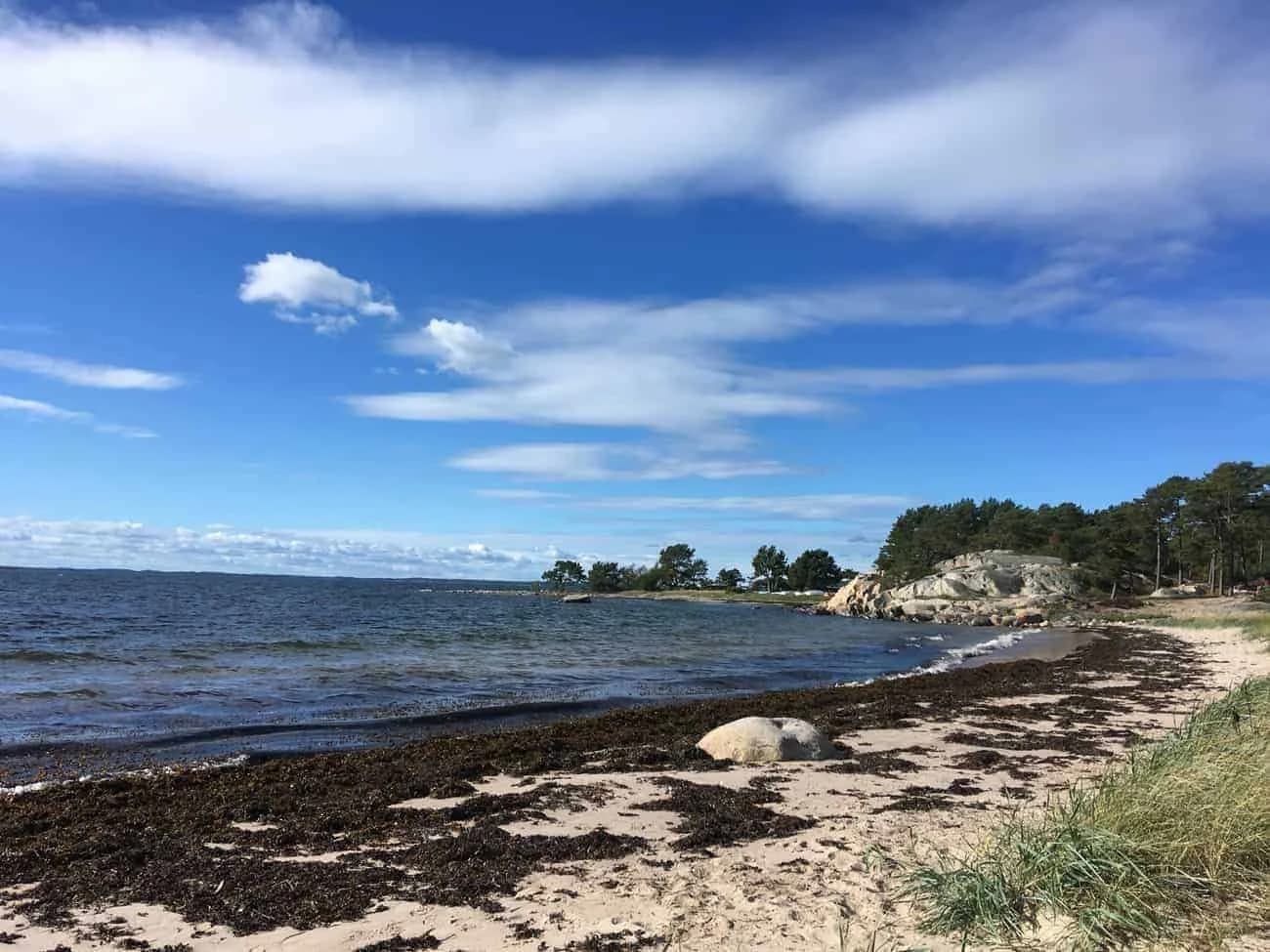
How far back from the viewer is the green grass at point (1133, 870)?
482 centimetres

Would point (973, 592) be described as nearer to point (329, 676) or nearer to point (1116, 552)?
point (1116, 552)

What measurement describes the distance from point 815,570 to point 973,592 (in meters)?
69.3

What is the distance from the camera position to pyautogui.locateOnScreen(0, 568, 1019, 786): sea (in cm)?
1501

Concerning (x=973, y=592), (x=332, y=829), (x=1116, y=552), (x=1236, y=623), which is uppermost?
(x=1116, y=552)

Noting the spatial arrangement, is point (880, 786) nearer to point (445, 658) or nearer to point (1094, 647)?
point (445, 658)

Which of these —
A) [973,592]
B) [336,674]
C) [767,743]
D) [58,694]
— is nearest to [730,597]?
[973,592]

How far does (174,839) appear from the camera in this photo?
8.12 meters

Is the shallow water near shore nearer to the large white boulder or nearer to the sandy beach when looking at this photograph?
the sandy beach

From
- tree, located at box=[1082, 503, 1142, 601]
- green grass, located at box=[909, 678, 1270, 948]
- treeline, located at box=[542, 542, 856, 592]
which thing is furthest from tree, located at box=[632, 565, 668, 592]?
green grass, located at box=[909, 678, 1270, 948]

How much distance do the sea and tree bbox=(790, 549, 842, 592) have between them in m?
105

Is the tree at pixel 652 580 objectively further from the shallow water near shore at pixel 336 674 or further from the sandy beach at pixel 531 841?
the sandy beach at pixel 531 841

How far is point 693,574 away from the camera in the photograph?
16988 cm

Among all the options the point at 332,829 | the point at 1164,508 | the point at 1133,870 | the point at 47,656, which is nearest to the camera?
the point at 1133,870

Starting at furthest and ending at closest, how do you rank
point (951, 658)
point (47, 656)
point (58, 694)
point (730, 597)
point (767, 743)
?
point (730, 597), point (951, 658), point (47, 656), point (58, 694), point (767, 743)
